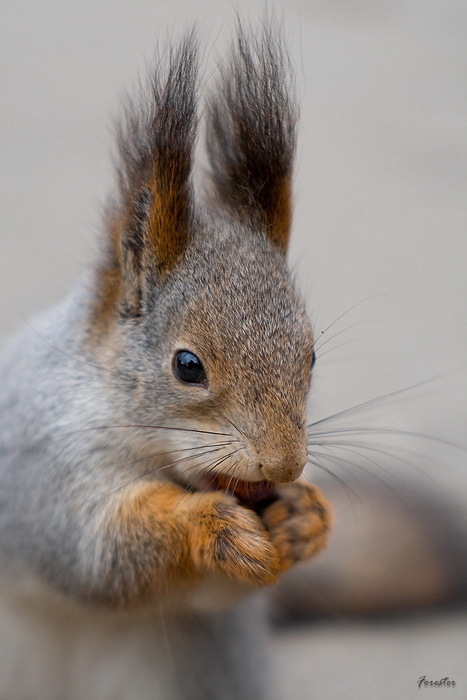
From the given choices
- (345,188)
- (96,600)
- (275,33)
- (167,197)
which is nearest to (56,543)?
(96,600)

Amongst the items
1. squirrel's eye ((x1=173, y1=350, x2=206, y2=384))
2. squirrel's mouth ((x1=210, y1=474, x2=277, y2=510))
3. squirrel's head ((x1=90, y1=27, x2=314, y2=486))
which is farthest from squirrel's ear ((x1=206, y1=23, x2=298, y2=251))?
squirrel's mouth ((x1=210, y1=474, x2=277, y2=510))

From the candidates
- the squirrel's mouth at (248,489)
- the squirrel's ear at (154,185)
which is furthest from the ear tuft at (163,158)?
the squirrel's mouth at (248,489)

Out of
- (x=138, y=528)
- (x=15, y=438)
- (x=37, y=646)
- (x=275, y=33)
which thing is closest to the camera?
(x=275, y=33)

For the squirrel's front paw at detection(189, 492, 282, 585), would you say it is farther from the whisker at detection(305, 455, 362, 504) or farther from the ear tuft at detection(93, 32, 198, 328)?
the ear tuft at detection(93, 32, 198, 328)

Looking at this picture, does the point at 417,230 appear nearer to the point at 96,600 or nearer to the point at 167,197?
the point at 167,197

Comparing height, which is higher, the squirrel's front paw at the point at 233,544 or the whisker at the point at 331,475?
the whisker at the point at 331,475

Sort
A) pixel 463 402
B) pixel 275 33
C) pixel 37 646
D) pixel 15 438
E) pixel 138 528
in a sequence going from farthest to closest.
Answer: pixel 463 402 < pixel 37 646 < pixel 15 438 < pixel 138 528 < pixel 275 33

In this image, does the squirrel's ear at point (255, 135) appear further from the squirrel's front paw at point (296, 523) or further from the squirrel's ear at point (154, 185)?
the squirrel's front paw at point (296, 523)

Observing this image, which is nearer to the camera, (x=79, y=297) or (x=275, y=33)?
(x=275, y=33)
